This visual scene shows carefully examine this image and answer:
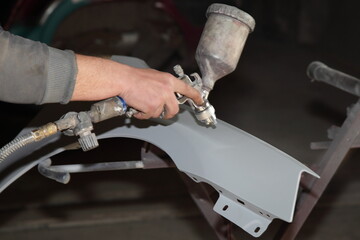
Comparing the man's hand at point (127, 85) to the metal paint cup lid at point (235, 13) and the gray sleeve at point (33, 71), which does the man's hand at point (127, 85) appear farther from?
the metal paint cup lid at point (235, 13)

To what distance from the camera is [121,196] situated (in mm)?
3420

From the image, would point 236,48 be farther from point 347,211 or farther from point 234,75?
point 234,75

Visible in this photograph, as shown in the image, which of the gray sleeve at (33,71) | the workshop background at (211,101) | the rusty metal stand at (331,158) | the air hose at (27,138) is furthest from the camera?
the workshop background at (211,101)

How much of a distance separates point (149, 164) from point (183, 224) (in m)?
1.39

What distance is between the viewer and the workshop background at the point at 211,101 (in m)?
3.14

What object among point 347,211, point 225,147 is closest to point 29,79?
point 225,147

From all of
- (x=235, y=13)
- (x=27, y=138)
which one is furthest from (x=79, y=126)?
(x=235, y=13)

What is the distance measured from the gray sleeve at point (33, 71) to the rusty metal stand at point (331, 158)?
1.00 metres

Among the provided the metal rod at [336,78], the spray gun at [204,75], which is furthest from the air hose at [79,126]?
the metal rod at [336,78]

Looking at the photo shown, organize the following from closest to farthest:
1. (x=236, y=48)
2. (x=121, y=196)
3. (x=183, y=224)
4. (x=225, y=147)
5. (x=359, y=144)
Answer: (x=236, y=48)
(x=225, y=147)
(x=359, y=144)
(x=183, y=224)
(x=121, y=196)

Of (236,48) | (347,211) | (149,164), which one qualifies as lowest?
(347,211)

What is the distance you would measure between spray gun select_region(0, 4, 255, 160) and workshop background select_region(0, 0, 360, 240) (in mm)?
516

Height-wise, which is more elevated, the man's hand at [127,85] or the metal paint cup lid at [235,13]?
the metal paint cup lid at [235,13]

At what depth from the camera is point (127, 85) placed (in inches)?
50.7
